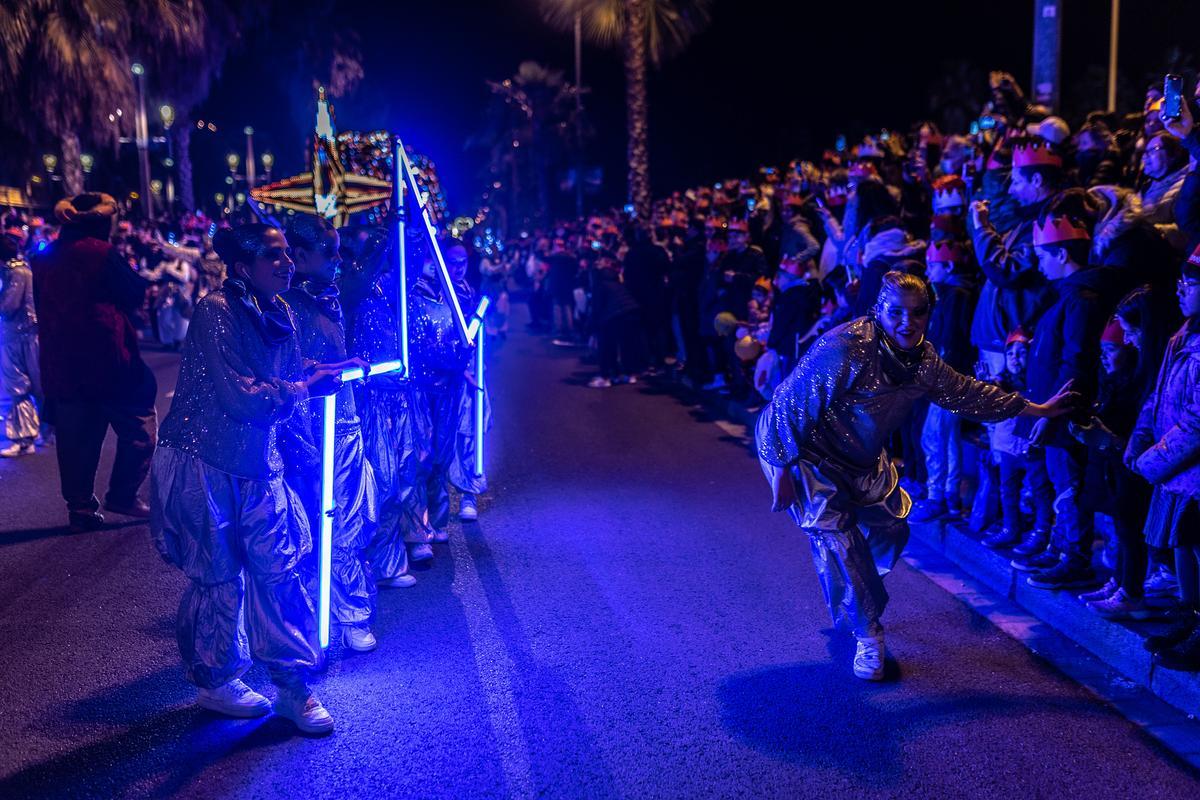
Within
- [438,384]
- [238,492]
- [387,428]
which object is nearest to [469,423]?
[438,384]

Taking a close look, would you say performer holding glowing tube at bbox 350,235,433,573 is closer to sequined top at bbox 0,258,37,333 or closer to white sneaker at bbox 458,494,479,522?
white sneaker at bbox 458,494,479,522

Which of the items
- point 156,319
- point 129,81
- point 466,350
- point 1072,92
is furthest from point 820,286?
point 1072,92

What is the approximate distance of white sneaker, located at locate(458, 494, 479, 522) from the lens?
752 cm

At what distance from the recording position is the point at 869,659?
4.59 m

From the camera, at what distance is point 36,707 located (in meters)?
4.38

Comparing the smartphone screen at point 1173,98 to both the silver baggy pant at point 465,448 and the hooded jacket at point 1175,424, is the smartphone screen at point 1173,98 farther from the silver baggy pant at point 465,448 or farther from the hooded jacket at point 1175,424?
the silver baggy pant at point 465,448

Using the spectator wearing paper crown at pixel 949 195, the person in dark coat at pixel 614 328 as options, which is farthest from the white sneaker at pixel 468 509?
the person in dark coat at pixel 614 328

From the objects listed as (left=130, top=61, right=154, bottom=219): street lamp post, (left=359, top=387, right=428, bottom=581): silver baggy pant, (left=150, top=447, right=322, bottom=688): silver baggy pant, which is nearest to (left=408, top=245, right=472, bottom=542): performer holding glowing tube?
(left=359, top=387, right=428, bottom=581): silver baggy pant

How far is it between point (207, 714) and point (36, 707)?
0.79 meters

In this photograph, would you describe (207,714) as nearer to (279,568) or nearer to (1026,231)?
(279,568)

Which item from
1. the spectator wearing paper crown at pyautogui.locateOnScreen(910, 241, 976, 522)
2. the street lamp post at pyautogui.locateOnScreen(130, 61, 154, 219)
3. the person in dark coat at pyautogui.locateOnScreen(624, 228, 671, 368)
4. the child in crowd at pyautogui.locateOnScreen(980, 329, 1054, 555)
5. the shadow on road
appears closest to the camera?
the shadow on road

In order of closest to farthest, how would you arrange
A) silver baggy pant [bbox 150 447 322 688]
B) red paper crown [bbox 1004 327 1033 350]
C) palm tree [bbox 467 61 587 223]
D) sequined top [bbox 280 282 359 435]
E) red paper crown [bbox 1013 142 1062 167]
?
silver baggy pant [bbox 150 447 322 688]
sequined top [bbox 280 282 359 435]
red paper crown [bbox 1004 327 1033 350]
red paper crown [bbox 1013 142 1062 167]
palm tree [bbox 467 61 587 223]

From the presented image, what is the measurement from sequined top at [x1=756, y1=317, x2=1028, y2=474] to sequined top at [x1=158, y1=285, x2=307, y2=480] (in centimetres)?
210

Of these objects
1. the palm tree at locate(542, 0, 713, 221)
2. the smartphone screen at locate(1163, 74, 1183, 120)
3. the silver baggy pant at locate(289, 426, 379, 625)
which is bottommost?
the silver baggy pant at locate(289, 426, 379, 625)
